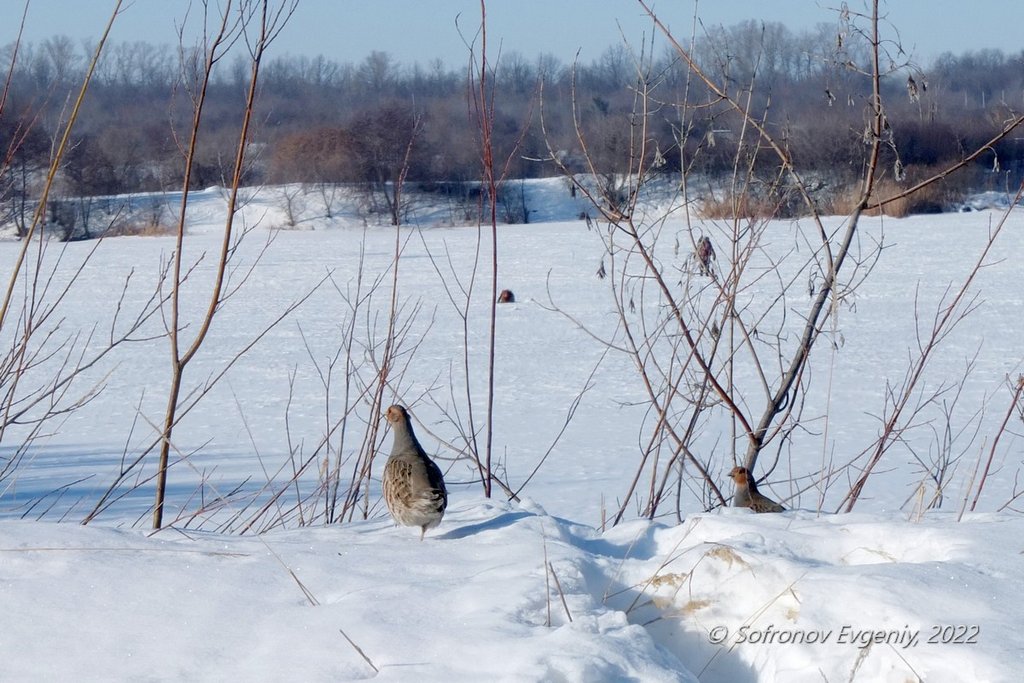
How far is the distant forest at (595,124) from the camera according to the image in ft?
12.1

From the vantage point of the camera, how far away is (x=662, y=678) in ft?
6.48

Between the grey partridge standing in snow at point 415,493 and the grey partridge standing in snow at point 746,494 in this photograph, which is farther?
the grey partridge standing in snow at point 746,494

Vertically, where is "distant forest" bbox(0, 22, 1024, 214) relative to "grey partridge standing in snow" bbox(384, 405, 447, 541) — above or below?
above

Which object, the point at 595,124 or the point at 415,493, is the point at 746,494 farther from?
the point at 595,124

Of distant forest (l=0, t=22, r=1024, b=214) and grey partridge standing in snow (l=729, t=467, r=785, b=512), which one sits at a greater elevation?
distant forest (l=0, t=22, r=1024, b=214)

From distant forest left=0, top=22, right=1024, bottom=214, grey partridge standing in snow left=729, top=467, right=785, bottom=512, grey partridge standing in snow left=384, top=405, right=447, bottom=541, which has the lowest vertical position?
grey partridge standing in snow left=729, top=467, right=785, bottom=512

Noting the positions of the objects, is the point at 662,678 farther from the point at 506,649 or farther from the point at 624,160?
the point at 624,160

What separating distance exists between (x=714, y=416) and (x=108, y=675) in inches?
357

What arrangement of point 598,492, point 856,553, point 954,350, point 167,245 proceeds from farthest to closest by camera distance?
1. point 167,245
2. point 954,350
3. point 598,492
4. point 856,553

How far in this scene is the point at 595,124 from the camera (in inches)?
396

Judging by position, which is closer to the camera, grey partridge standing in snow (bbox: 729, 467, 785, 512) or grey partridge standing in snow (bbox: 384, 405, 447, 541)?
grey partridge standing in snow (bbox: 384, 405, 447, 541)

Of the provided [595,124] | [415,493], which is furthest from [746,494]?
[595,124]

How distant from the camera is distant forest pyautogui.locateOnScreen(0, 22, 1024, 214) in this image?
3688 mm

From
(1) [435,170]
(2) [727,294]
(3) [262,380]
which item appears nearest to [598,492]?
(2) [727,294]
